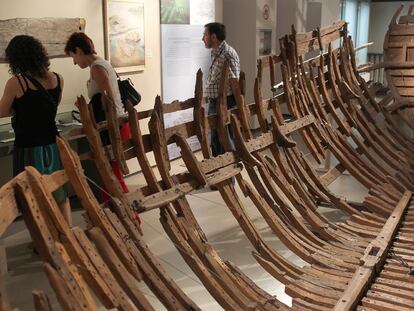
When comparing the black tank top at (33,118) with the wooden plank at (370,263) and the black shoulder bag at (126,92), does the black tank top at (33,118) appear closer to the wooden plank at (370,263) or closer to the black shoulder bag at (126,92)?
the black shoulder bag at (126,92)

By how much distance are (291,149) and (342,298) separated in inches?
58.1

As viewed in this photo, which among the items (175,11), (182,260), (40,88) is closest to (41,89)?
(40,88)

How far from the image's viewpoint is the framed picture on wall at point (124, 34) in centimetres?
588

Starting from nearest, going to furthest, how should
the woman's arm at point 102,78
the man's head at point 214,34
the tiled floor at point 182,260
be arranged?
the tiled floor at point 182,260, the woman's arm at point 102,78, the man's head at point 214,34

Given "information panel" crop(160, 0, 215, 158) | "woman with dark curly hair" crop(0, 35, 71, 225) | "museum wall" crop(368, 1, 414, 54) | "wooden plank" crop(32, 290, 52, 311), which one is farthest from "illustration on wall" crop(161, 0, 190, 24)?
"museum wall" crop(368, 1, 414, 54)

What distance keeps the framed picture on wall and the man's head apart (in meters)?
1.06

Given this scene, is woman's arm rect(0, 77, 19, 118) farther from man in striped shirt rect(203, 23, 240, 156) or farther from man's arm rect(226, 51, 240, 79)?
man's arm rect(226, 51, 240, 79)

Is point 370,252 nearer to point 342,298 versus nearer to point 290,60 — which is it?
point 342,298

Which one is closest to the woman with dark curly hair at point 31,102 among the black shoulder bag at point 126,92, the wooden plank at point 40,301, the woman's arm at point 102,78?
the woman's arm at point 102,78

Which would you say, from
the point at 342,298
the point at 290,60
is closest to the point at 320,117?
the point at 290,60

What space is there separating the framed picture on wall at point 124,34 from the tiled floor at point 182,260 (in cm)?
181

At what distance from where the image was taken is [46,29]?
5.20 m

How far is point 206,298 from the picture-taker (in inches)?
136

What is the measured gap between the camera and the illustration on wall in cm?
669
